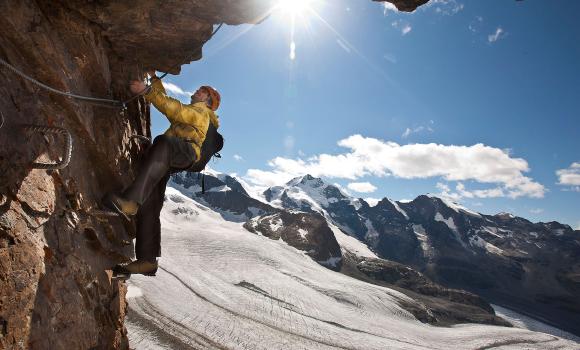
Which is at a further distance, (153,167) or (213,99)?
(213,99)

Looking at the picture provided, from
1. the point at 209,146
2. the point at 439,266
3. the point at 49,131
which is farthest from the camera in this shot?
the point at 439,266

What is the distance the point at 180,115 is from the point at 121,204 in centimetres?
158

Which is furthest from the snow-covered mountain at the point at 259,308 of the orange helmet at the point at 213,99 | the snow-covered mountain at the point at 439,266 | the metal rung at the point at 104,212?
the orange helmet at the point at 213,99

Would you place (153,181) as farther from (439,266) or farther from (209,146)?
(439,266)

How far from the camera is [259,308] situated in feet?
115

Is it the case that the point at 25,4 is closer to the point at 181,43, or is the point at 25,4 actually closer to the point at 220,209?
the point at 181,43

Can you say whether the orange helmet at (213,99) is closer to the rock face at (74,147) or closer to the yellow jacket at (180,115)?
the yellow jacket at (180,115)

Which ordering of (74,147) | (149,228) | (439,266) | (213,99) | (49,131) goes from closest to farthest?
1. (49,131)
2. (74,147)
3. (149,228)
4. (213,99)
5. (439,266)

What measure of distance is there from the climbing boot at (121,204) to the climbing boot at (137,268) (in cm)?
125

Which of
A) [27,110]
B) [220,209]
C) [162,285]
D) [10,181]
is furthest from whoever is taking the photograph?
[220,209]

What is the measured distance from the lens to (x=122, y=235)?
23.5ft

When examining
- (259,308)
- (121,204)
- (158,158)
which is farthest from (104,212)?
(259,308)

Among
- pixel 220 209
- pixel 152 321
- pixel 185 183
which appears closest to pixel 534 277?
pixel 220 209

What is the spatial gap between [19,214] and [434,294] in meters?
115
